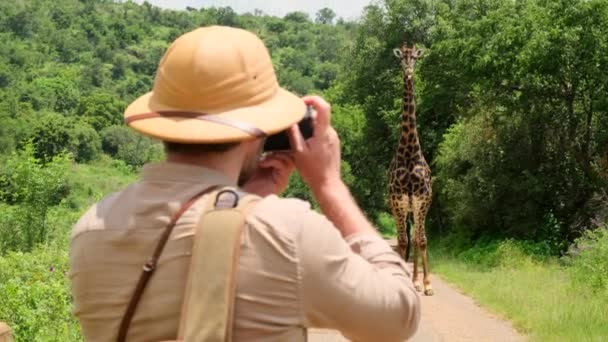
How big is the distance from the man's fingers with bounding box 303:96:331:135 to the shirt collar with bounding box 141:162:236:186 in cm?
27

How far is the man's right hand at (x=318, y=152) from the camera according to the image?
7.59 ft

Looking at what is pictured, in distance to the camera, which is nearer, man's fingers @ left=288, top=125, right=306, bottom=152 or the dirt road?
man's fingers @ left=288, top=125, right=306, bottom=152

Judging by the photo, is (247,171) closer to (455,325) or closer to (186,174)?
(186,174)

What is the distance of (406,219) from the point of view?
1159cm

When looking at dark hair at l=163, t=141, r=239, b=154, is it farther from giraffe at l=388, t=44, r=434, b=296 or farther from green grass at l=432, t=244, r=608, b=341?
giraffe at l=388, t=44, r=434, b=296

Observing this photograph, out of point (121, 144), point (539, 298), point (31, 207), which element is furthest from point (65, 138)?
point (539, 298)

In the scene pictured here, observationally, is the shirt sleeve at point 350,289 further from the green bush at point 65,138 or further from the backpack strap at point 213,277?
the green bush at point 65,138

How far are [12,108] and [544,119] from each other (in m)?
56.3

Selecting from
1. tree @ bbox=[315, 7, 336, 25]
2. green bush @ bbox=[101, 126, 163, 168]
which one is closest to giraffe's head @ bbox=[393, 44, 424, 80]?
green bush @ bbox=[101, 126, 163, 168]

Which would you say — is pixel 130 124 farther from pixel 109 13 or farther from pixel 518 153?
Answer: pixel 109 13

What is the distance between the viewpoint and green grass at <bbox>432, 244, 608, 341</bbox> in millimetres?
10438

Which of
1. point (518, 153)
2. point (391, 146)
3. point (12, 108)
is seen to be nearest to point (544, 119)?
point (518, 153)

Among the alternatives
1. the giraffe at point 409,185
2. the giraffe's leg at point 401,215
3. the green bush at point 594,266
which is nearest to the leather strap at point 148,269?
the giraffe at point 409,185

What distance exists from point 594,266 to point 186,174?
13.0 meters
